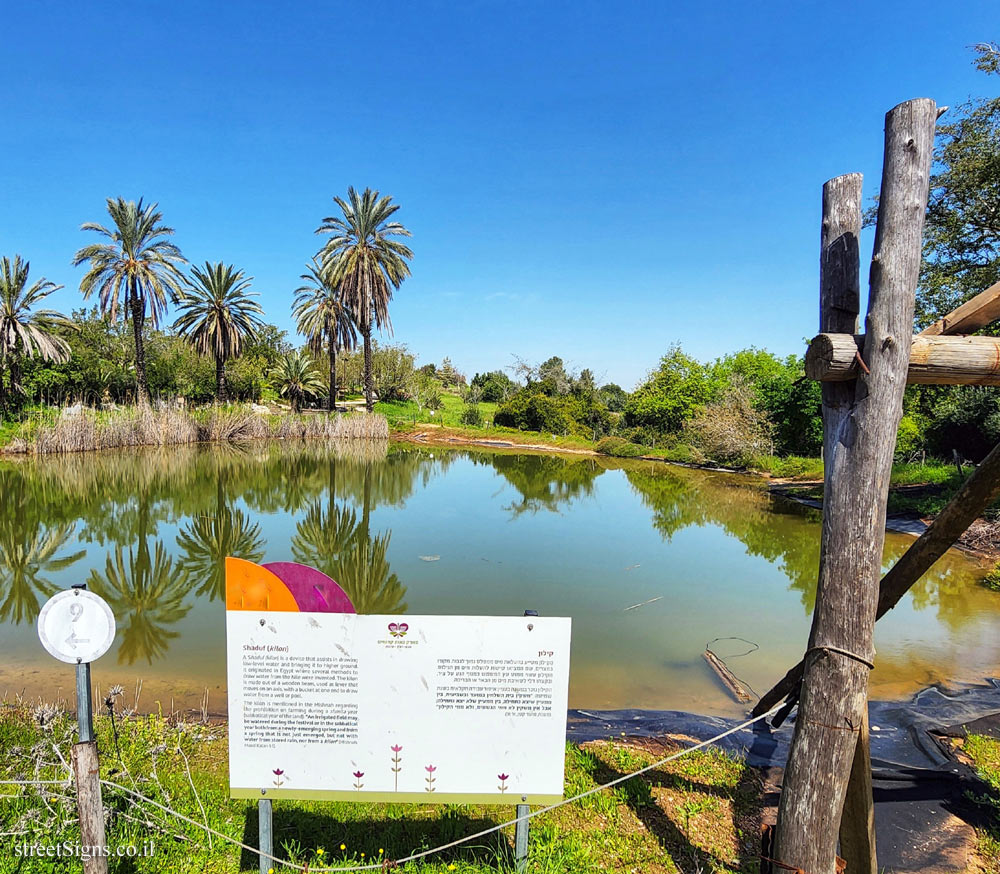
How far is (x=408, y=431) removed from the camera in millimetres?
34906

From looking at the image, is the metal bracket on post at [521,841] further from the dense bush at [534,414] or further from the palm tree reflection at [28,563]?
the dense bush at [534,414]

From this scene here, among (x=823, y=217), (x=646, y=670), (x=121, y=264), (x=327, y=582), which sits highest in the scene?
(x=121, y=264)

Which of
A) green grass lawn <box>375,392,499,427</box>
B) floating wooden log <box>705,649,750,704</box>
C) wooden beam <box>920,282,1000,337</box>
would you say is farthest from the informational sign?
green grass lawn <box>375,392,499,427</box>

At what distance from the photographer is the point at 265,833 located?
247 cm

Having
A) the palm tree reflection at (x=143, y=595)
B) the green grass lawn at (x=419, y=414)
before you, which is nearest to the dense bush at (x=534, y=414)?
the green grass lawn at (x=419, y=414)

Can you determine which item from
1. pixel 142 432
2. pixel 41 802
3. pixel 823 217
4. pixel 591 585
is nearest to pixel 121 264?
pixel 142 432

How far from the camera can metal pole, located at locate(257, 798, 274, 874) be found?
2425 mm

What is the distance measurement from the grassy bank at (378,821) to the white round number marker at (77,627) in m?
1.04

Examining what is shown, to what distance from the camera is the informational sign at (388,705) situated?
2365mm

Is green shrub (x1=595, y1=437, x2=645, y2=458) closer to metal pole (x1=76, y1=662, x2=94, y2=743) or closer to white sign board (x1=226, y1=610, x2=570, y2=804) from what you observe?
white sign board (x1=226, y1=610, x2=570, y2=804)

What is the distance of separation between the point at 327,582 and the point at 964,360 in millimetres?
2908

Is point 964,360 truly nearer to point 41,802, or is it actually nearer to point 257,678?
point 257,678

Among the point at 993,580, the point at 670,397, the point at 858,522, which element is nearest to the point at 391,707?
the point at 858,522

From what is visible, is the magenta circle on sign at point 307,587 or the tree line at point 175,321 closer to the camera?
the magenta circle on sign at point 307,587
